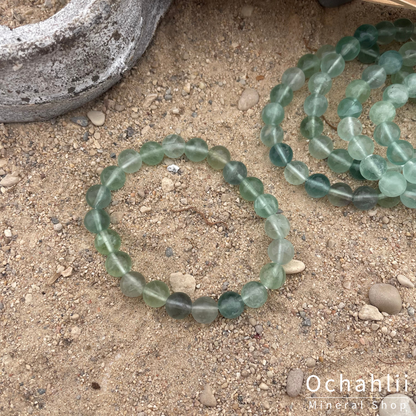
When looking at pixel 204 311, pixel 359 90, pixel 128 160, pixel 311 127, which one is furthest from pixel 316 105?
pixel 204 311

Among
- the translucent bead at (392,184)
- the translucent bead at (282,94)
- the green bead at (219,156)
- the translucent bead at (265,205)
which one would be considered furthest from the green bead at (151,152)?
the translucent bead at (392,184)

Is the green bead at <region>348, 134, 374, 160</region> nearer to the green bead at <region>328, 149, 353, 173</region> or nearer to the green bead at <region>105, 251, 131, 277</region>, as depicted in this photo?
the green bead at <region>328, 149, 353, 173</region>

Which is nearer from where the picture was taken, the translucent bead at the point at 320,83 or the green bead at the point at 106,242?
the green bead at the point at 106,242

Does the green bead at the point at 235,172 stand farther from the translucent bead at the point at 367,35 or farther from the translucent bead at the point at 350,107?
the translucent bead at the point at 367,35

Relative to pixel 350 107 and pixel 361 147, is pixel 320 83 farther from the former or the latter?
pixel 361 147

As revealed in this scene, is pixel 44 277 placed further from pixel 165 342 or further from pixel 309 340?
pixel 309 340

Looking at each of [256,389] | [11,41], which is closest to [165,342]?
[256,389]

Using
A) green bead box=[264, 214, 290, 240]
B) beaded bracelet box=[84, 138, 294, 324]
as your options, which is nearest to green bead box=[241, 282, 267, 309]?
beaded bracelet box=[84, 138, 294, 324]

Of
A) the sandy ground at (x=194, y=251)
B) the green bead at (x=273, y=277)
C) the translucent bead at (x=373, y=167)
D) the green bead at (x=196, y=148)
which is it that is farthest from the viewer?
the green bead at (x=196, y=148)
